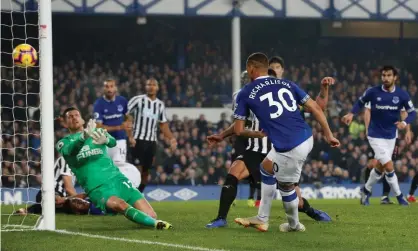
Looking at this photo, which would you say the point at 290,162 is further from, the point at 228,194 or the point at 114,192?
the point at 114,192

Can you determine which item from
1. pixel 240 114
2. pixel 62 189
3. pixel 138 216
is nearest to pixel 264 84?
pixel 240 114

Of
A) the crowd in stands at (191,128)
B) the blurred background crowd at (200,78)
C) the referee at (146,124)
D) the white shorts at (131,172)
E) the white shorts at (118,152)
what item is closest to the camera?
the white shorts at (131,172)

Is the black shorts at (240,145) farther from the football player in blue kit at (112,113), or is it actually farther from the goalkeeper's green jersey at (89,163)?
the football player in blue kit at (112,113)

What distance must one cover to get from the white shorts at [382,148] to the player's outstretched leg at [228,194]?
528cm

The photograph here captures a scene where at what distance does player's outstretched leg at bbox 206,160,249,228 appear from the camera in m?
9.92

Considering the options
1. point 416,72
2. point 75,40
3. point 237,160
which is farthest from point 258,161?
point 416,72

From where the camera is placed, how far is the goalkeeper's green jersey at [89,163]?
10.1 meters

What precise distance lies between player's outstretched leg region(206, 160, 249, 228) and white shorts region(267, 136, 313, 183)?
116cm

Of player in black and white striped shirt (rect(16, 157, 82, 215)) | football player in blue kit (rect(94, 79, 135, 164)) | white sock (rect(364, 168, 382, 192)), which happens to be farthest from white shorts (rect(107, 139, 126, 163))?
white sock (rect(364, 168, 382, 192))

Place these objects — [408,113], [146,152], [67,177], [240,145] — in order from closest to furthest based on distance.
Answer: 1. [240,145]
2. [67,177]
3. [408,113]
4. [146,152]

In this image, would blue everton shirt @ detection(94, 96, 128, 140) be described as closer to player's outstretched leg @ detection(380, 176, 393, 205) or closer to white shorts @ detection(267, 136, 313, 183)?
player's outstretched leg @ detection(380, 176, 393, 205)

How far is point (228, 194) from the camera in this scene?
10.0 meters

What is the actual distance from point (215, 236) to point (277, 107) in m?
1.39

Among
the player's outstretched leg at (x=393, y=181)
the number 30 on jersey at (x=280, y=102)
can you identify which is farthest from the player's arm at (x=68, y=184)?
the player's outstretched leg at (x=393, y=181)
